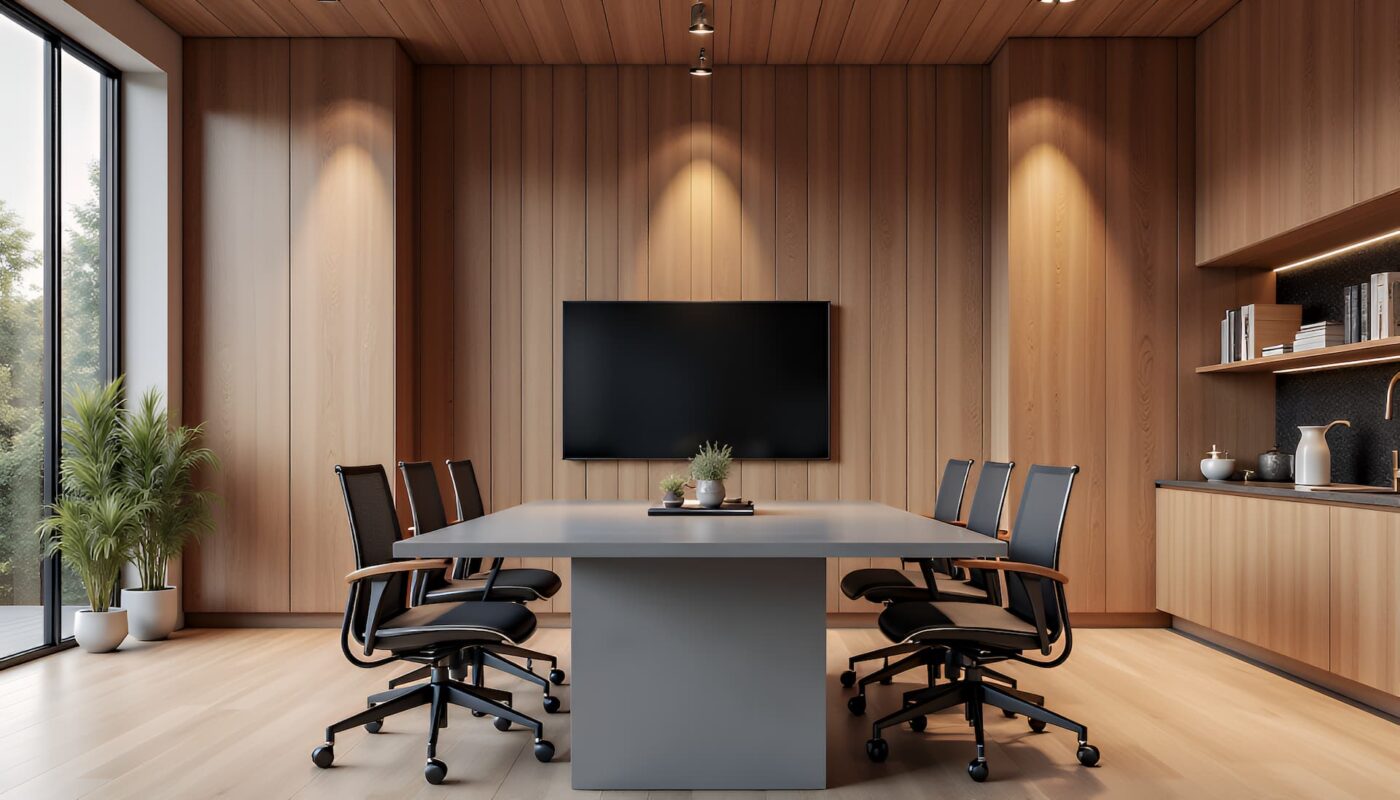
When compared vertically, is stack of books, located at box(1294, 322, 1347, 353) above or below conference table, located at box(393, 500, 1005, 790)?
above

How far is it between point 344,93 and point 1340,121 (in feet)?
16.5

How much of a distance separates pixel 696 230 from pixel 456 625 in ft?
10.7

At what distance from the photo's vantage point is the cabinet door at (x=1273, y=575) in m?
3.85

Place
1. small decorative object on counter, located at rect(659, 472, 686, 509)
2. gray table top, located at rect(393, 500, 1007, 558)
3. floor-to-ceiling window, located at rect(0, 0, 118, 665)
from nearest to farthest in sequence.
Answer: gray table top, located at rect(393, 500, 1007, 558), small decorative object on counter, located at rect(659, 472, 686, 509), floor-to-ceiling window, located at rect(0, 0, 118, 665)

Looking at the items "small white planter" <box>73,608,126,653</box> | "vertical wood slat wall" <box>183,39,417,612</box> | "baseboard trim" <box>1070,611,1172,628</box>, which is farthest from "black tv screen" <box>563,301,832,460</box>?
"small white planter" <box>73,608,126,653</box>

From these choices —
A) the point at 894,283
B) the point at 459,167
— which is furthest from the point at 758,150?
the point at 459,167

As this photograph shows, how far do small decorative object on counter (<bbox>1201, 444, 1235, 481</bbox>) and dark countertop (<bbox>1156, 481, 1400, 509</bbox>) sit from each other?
6 centimetres

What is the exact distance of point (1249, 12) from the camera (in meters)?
4.59

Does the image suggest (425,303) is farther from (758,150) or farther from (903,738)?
(903,738)

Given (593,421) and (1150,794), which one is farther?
(593,421)

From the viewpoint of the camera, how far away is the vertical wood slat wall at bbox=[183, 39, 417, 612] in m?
5.19

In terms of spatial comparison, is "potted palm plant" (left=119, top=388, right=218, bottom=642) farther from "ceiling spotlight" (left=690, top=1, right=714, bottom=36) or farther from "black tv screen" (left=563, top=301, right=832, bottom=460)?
"ceiling spotlight" (left=690, top=1, right=714, bottom=36)

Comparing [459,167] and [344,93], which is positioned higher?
[344,93]

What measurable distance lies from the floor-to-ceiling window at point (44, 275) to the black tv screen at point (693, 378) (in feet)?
Answer: 8.56
